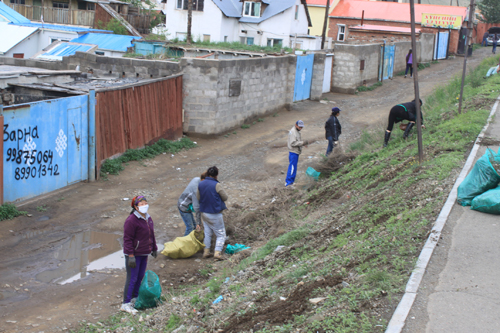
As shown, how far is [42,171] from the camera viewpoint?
9.83m

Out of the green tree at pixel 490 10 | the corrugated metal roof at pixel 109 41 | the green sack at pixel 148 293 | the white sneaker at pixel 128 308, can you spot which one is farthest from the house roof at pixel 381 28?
the white sneaker at pixel 128 308

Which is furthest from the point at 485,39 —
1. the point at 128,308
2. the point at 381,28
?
the point at 128,308

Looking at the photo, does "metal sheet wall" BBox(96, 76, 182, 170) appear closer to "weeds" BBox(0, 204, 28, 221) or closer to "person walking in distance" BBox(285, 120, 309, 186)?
"weeds" BBox(0, 204, 28, 221)

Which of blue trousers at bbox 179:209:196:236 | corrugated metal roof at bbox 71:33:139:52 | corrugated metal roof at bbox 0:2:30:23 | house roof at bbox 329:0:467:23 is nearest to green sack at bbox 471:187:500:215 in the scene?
blue trousers at bbox 179:209:196:236

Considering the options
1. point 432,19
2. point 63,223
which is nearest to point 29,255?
point 63,223

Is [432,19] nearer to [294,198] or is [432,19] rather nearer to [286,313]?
[294,198]

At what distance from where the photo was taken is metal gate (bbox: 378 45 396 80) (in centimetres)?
2917

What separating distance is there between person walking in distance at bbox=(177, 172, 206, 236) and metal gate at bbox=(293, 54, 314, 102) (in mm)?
14539

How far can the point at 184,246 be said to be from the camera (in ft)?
25.6

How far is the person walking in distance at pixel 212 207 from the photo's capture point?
305 inches

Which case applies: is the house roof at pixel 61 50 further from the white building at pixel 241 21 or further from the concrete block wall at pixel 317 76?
the white building at pixel 241 21

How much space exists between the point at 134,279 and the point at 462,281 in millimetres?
3931

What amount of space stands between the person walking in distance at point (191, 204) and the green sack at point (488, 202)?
4.14 meters

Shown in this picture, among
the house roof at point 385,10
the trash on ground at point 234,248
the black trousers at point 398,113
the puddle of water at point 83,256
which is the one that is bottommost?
the puddle of water at point 83,256
